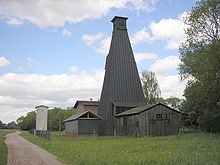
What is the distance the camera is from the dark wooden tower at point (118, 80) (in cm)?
5097

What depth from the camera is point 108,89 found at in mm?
51438

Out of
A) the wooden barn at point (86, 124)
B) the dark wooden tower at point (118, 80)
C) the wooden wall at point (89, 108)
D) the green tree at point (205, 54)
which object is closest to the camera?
the green tree at point (205, 54)

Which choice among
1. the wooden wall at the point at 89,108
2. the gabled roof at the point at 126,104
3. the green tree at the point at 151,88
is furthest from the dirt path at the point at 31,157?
the green tree at the point at 151,88

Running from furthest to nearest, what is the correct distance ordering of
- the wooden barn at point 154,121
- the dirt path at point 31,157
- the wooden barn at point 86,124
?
the wooden barn at point 86,124, the wooden barn at point 154,121, the dirt path at point 31,157

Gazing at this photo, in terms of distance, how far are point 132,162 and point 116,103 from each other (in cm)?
3575

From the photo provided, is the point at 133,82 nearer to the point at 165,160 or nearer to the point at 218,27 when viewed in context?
the point at 218,27

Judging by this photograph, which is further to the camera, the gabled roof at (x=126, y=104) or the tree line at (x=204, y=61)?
the gabled roof at (x=126, y=104)

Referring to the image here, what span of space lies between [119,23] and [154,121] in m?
20.5

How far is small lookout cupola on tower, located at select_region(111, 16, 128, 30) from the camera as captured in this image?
5542 centimetres

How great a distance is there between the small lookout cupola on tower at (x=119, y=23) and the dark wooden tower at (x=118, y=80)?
383 mm

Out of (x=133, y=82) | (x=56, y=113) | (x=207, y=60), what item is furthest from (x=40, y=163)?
(x=56, y=113)

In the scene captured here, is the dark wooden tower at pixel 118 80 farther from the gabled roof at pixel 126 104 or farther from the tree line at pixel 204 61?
the tree line at pixel 204 61

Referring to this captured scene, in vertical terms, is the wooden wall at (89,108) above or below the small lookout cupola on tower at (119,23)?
below

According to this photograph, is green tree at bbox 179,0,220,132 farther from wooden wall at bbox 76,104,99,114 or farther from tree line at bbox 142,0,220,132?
wooden wall at bbox 76,104,99,114
